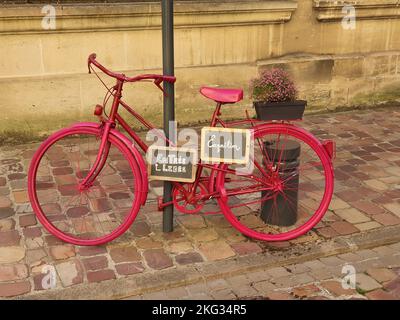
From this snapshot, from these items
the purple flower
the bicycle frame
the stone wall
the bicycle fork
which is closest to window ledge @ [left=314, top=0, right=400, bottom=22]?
the stone wall

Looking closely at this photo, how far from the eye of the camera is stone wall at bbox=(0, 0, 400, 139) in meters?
6.34

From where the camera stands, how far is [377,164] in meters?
5.98

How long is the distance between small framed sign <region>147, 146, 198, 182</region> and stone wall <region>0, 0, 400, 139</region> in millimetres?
2788

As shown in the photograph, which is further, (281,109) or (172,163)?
(281,109)

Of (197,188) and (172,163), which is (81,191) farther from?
(197,188)

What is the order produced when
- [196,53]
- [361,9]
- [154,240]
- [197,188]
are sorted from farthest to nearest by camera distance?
[361,9] → [196,53] → [154,240] → [197,188]

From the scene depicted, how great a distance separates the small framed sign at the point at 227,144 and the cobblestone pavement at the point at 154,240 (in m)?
0.71

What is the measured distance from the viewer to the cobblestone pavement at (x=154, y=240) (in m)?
3.95

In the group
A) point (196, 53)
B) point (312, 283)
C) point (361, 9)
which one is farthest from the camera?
point (361, 9)

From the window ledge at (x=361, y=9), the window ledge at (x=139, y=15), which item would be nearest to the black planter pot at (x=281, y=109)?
the window ledge at (x=139, y=15)

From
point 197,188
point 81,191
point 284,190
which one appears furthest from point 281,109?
point 81,191

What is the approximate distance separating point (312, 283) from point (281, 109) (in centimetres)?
129

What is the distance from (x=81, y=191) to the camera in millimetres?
A: 4191
